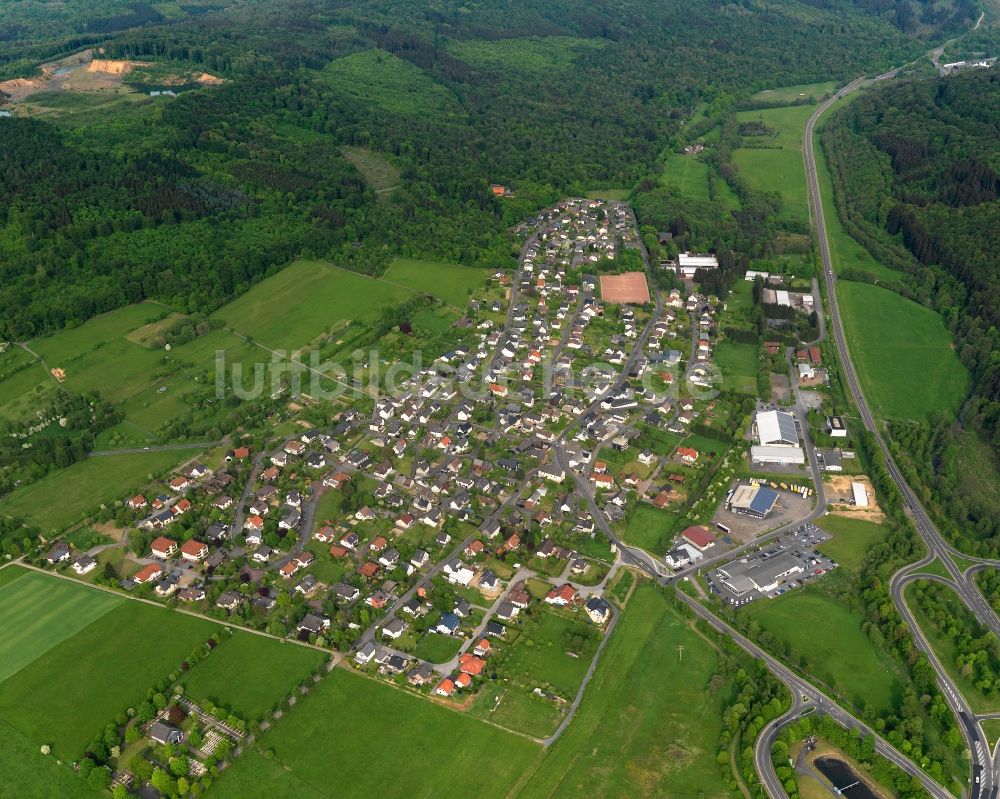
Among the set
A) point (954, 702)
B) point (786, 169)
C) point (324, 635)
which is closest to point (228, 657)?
point (324, 635)

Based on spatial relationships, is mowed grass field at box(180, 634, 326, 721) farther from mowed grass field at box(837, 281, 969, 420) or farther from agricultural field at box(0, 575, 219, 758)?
mowed grass field at box(837, 281, 969, 420)

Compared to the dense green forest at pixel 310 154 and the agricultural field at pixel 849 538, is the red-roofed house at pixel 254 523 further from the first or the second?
the agricultural field at pixel 849 538

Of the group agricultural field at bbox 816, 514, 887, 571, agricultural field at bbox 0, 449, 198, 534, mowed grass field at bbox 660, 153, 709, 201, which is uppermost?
mowed grass field at bbox 660, 153, 709, 201

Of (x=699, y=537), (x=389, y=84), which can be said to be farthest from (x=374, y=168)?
(x=699, y=537)

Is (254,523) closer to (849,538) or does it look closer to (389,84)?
(849,538)

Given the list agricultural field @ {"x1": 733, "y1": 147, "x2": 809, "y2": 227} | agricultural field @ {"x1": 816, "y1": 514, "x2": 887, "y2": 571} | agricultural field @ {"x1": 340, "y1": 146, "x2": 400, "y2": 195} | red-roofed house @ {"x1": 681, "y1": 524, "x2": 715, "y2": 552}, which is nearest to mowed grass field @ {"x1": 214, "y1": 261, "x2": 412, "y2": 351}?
agricultural field @ {"x1": 340, "y1": 146, "x2": 400, "y2": 195}
